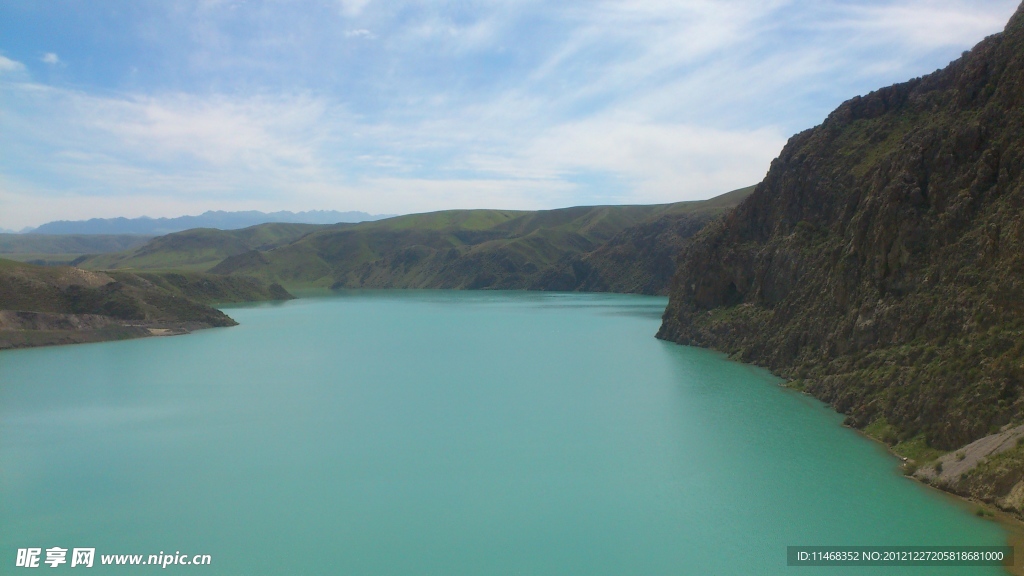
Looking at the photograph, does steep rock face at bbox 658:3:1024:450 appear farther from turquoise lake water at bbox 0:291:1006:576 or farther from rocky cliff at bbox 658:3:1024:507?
turquoise lake water at bbox 0:291:1006:576

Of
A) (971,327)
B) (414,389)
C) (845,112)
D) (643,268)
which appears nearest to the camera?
(971,327)

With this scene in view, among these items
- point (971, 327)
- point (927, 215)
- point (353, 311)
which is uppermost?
point (927, 215)

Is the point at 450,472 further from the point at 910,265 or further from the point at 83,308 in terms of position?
the point at 83,308

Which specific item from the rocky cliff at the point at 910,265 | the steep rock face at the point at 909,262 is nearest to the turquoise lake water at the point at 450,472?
the rocky cliff at the point at 910,265

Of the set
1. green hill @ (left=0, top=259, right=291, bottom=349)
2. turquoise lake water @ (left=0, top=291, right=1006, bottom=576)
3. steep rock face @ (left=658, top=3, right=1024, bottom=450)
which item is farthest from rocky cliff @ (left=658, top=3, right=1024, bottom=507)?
green hill @ (left=0, top=259, right=291, bottom=349)

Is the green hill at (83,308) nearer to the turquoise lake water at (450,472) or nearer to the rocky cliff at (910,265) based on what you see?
the turquoise lake water at (450,472)

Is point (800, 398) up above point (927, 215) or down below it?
below

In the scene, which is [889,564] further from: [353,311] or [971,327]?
[353,311]

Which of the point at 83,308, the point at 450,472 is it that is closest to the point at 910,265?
the point at 450,472

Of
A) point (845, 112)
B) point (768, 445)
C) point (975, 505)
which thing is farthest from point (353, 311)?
point (975, 505)
